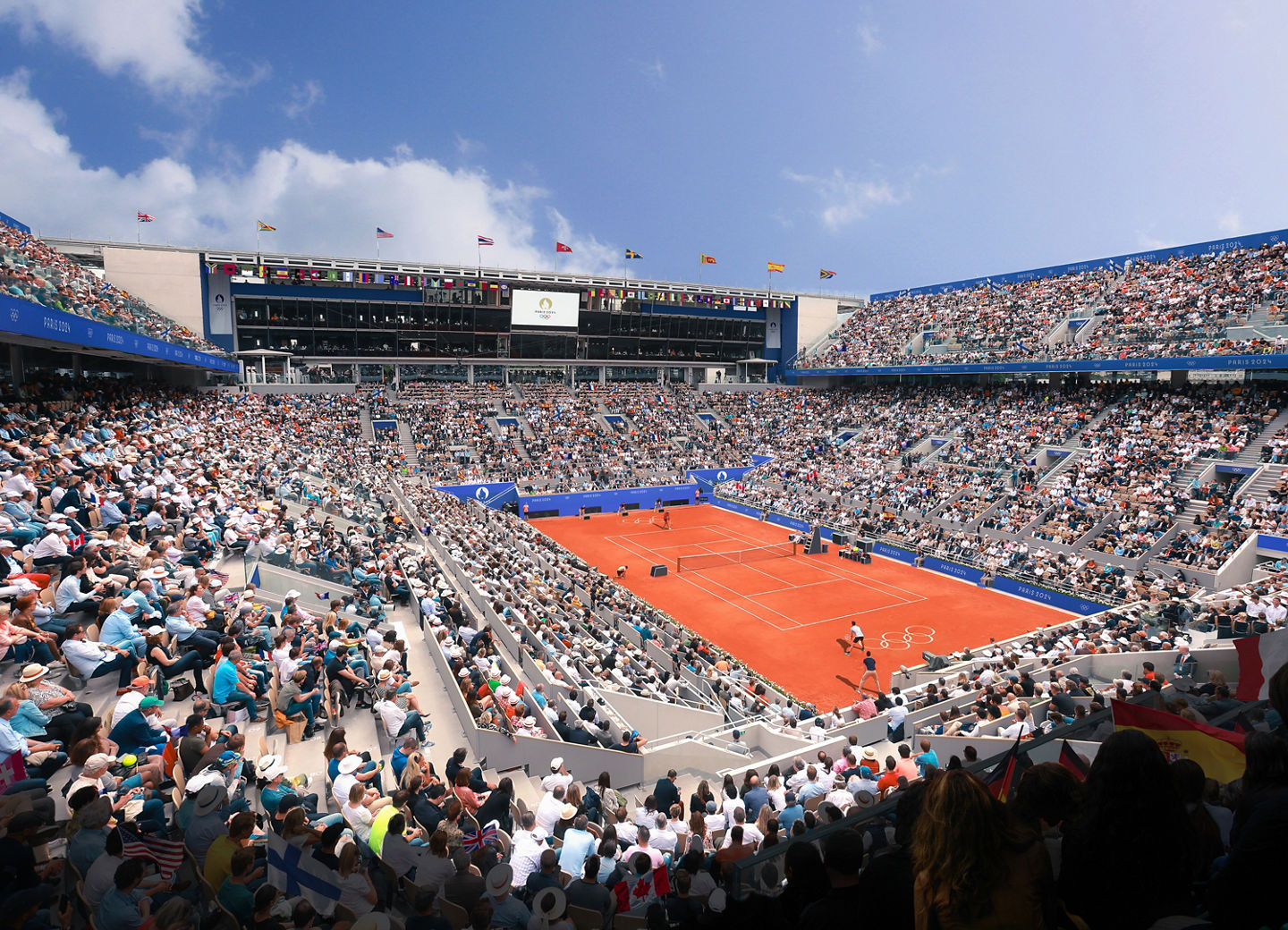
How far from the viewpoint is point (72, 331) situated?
65.4 feet

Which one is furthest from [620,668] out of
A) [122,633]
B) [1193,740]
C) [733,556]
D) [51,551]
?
[733,556]

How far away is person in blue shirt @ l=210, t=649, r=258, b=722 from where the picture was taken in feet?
29.9

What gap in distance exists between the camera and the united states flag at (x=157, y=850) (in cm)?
527

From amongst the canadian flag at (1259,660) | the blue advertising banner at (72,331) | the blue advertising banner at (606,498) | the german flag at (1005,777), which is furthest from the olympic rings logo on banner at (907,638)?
the blue advertising banner at (72,331)

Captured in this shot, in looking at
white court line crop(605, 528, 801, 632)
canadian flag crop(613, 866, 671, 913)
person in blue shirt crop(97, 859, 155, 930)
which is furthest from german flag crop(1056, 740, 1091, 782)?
white court line crop(605, 528, 801, 632)

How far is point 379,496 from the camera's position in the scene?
30797mm

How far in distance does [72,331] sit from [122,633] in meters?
15.8

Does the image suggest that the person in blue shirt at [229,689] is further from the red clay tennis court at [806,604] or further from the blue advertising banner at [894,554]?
the blue advertising banner at [894,554]

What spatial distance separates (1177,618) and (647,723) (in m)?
15.1

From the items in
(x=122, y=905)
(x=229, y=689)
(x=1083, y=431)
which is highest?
(x=1083, y=431)

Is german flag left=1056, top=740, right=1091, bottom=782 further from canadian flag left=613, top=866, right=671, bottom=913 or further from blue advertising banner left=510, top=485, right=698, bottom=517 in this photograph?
blue advertising banner left=510, top=485, right=698, bottom=517

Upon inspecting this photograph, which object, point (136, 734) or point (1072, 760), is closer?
point (1072, 760)

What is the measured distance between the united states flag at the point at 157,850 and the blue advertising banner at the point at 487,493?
3679 cm

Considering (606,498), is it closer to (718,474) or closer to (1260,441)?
(718,474)
